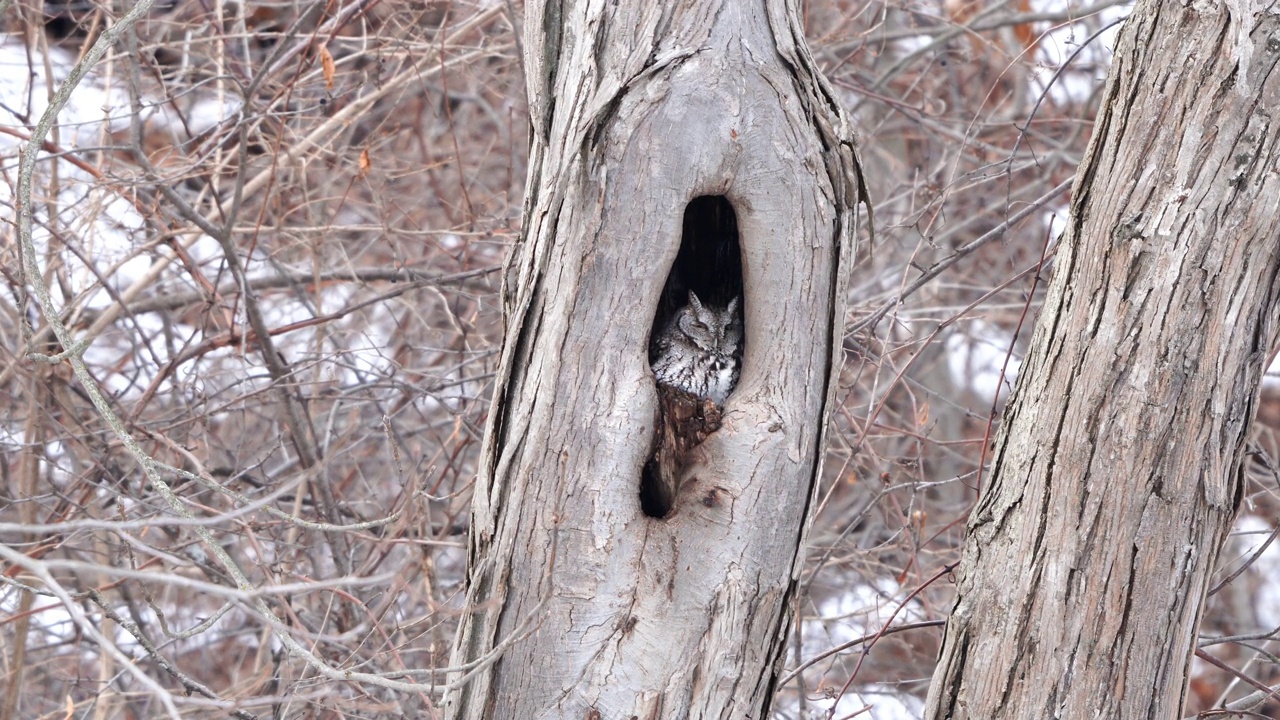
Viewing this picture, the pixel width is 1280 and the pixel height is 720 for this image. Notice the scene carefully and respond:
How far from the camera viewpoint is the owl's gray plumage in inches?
134

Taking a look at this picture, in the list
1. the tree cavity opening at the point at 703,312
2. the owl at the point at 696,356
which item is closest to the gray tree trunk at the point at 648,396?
the owl at the point at 696,356

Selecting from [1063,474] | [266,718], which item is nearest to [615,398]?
[1063,474]

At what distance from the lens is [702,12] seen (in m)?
2.49

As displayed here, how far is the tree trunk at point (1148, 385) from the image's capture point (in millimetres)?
2230

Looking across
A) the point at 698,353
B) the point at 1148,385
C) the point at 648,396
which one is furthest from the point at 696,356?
the point at 1148,385

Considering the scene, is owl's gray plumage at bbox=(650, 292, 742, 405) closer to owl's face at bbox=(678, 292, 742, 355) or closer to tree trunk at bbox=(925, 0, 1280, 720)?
owl's face at bbox=(678, 292, 742, 355)

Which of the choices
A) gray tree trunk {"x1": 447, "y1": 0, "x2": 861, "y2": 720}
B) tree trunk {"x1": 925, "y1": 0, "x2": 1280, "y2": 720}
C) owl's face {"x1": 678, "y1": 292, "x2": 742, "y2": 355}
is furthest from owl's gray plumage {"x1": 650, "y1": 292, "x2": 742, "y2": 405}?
tree trunk {"x1": 925, "y1": 0, "x2": 1280, "y2": 720}

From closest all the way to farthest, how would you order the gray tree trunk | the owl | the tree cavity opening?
1. the gray tree trunk
2. the owl
3. the tree cavity opening

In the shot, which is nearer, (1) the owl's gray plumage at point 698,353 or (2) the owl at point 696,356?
(2) the owl at point 696,356

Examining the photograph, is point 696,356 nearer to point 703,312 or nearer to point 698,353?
point 698,353

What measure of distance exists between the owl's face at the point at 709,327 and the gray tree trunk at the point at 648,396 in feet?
2.62

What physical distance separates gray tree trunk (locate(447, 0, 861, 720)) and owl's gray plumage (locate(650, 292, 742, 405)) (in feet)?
2.85

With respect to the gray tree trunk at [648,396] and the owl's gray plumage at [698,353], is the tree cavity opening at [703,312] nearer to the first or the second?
the owl's gray plumage at [698,353]

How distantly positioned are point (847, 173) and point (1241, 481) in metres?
1.02
